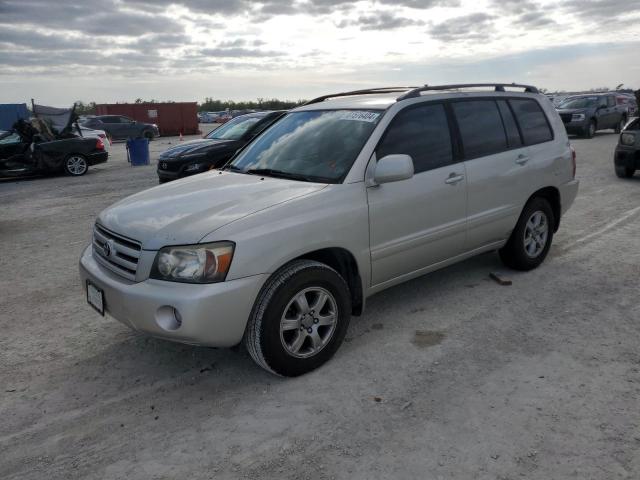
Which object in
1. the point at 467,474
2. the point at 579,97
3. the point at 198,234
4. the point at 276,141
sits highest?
the point at 579,97

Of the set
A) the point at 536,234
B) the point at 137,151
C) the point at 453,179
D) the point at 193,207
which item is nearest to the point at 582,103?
the point at 137,151

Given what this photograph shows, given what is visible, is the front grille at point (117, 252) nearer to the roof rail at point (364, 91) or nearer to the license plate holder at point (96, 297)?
the license plate holder at point (96, 297)

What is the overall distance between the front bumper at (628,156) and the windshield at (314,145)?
7.86 meters

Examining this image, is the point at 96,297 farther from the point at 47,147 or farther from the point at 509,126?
the point at 47,147

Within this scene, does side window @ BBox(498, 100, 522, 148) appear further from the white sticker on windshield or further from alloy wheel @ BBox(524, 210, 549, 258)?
the white sticker on windshield

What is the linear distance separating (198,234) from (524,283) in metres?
3.25

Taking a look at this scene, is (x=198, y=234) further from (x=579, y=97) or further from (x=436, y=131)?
(x=579, y=97)

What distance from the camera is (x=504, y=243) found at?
197 inches

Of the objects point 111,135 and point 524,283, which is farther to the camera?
point 111,135

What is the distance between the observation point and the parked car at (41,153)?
13.6 m

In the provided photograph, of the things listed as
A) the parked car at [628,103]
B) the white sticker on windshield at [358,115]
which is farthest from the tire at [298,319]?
the parked car at [628,103]

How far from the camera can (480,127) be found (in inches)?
182

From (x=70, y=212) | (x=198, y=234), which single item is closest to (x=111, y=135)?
(x=70, y=212)

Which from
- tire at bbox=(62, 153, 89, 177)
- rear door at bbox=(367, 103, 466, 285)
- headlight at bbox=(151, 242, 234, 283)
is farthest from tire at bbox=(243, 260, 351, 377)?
tire at bbox=(62, 153, 89, 177)
